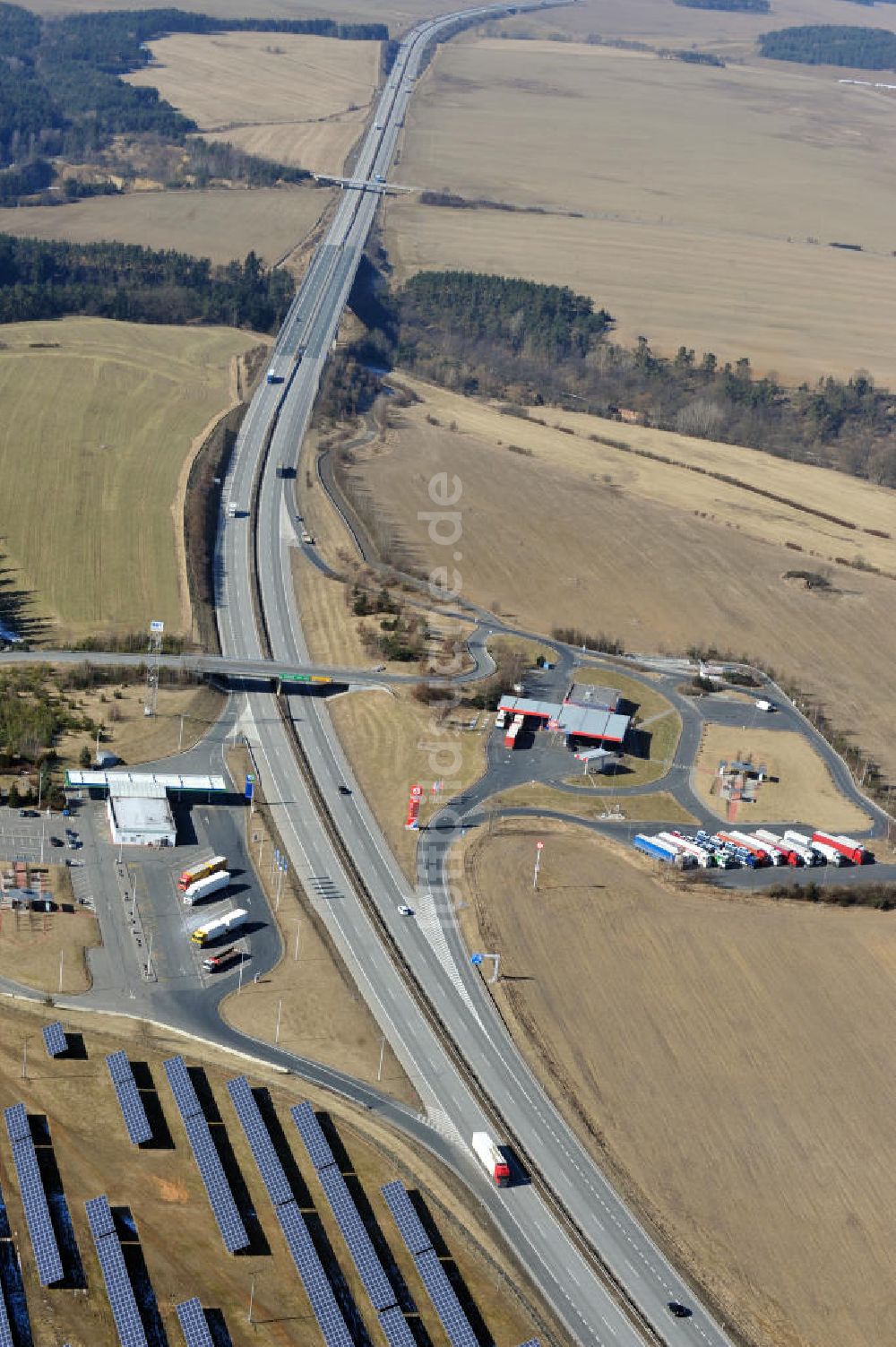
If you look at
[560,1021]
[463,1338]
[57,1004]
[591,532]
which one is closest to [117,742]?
[57,1004]

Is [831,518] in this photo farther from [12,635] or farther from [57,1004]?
[57,1004]

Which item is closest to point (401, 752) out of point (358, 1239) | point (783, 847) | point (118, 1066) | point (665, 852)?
point (665, 852)

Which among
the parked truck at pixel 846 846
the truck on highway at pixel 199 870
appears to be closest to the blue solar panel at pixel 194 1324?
the truck on highway at pixel 199 870

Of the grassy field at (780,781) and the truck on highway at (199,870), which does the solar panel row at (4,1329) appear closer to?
the truck on highway at (199,870)

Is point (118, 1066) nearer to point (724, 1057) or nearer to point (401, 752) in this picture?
point (724, 1057)

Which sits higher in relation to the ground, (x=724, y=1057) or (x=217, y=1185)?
(x=724, y=1057)
